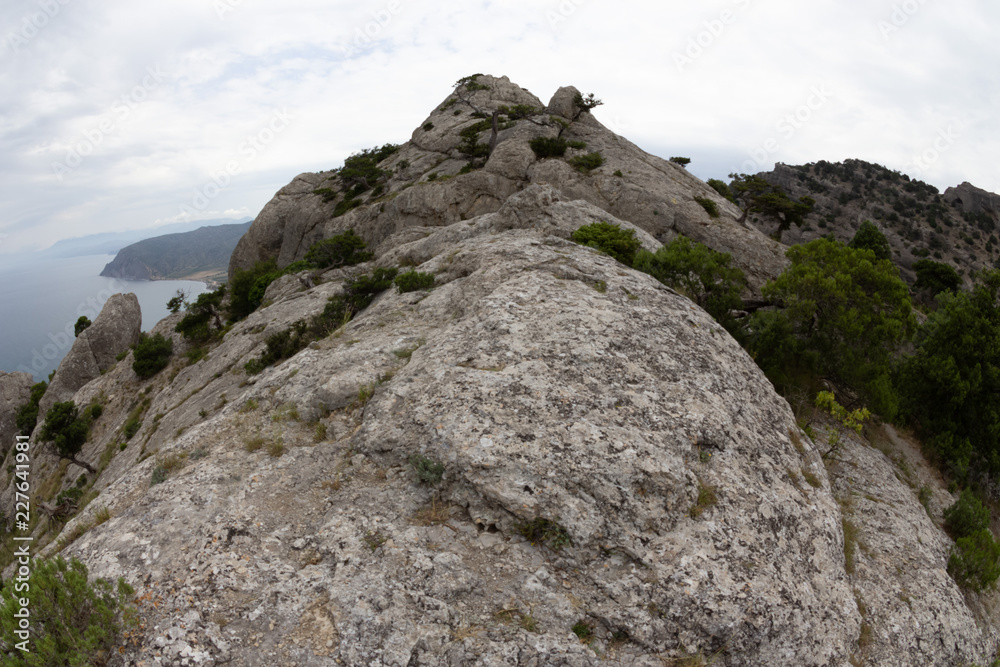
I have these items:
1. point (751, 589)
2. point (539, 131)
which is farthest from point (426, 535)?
point (539, 131)

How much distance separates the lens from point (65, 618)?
20.2 ft

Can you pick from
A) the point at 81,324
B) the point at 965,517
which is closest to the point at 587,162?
the point at 965,517

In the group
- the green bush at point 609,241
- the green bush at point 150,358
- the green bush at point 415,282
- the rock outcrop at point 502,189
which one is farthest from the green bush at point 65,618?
the rock outcrop at point 502,189

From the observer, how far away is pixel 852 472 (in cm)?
1505

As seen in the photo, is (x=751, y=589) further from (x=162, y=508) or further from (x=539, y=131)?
(x=539, y=131)

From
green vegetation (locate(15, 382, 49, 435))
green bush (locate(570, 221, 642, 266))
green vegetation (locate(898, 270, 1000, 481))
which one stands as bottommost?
green vegetation (locate(15, 382, 49, 435))

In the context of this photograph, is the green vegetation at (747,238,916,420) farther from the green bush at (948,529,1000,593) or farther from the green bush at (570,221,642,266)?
the green bush at (570,221,642,266)

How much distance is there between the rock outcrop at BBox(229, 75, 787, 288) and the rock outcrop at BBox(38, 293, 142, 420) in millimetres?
12164

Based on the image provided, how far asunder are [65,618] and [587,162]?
42.1 meters

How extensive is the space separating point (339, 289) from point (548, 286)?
13972 mm

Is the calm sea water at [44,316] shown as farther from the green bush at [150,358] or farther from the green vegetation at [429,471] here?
the green vegetation at [429,471]

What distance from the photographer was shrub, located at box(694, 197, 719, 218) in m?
38.0

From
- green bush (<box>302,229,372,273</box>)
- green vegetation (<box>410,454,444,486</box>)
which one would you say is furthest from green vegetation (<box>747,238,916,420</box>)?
green bush (<box>302,229,372,273</box>)

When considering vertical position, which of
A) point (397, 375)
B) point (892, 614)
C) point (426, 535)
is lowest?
point (892, 614)
